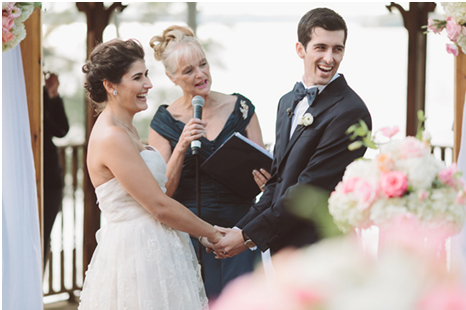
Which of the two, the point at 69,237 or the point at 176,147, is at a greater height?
the point at 176,147

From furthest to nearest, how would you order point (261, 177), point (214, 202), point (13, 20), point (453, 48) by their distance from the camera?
point (214, 202) → point (261, 177) → point (453, 48) → point (13, 20)

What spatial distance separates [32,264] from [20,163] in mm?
508

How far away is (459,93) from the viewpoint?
103 inches

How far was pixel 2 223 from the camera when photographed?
240cm

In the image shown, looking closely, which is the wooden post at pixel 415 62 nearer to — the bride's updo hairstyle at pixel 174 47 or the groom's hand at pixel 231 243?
the bride's updo hairstyle at pixel 174 47

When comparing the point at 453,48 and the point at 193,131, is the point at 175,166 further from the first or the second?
the point at 453,48

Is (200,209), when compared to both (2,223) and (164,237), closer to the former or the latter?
(164,237)

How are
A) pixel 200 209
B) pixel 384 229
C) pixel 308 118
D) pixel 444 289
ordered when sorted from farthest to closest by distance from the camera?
pixel 200 209 → pixel 308 118 → pixel 384 229 → pixel 444 289

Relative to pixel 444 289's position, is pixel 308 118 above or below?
above

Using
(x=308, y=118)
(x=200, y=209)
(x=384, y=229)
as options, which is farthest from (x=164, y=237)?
(x=384, y=229)

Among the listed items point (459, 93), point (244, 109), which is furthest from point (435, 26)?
point (244, 109)

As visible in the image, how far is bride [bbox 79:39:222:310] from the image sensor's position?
179 centimetres

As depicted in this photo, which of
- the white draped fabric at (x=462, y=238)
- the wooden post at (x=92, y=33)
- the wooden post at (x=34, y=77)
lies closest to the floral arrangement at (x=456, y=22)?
the white draped fabric at (x=462, y=238)

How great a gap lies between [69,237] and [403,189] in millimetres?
4320
